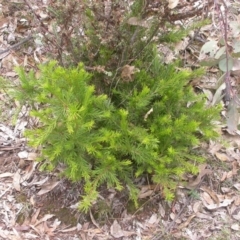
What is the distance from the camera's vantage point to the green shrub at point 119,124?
6.71 feet

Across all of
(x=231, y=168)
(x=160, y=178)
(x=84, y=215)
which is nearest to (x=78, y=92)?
(x=160, y=178)

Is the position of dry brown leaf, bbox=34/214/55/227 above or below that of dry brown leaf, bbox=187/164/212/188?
below

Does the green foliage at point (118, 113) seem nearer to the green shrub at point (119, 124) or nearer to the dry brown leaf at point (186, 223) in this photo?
Result: the green shrub at point (119, 124)

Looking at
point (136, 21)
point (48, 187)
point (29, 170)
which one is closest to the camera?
point (136, 21)

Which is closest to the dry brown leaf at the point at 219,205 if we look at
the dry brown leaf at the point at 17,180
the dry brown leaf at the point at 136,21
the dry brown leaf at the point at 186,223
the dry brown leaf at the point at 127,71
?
the dry brown leaf at the point at 186,223

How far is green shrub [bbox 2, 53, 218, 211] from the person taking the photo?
204 cm

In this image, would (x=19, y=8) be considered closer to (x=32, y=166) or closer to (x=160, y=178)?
(x=32, y=166)

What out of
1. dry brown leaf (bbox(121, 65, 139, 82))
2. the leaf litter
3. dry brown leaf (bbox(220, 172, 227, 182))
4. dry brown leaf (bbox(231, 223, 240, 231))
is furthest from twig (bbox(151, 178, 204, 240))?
dry brown leaf (bbox(121, 65, 139, 82))

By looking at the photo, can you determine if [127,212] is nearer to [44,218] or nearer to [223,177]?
[44,218]

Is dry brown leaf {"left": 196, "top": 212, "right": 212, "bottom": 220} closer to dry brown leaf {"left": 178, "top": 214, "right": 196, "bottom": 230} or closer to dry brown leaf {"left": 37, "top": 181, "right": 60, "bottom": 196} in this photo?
dry brown leaf {"left": 178, "top": 214, "right": 196, "bottom": 230}

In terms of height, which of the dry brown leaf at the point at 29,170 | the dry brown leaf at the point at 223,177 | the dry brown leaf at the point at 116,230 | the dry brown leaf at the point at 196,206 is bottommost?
the dry brown leaf at the point at 116,230

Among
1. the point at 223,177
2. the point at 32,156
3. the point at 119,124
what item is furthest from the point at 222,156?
the point at 32,156

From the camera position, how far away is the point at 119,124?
7.22 ft

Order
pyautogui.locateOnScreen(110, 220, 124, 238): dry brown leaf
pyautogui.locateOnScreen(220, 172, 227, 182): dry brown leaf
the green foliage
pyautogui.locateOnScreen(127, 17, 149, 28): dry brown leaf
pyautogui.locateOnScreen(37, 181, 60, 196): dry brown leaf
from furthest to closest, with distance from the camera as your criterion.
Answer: pyautogui.locateOnScreen(220, 172, 227, 182): dry brown leaf → pyautogui.locateOnScreen(37, 181, 60, 196): dry brown leaf → pyautogui.locateOnScreen(110, 220, 124, 238): dry brown leaf → the green foliage → pyautogui.locateOnScreen(127, 17, 149, 28): dry brown leaf
